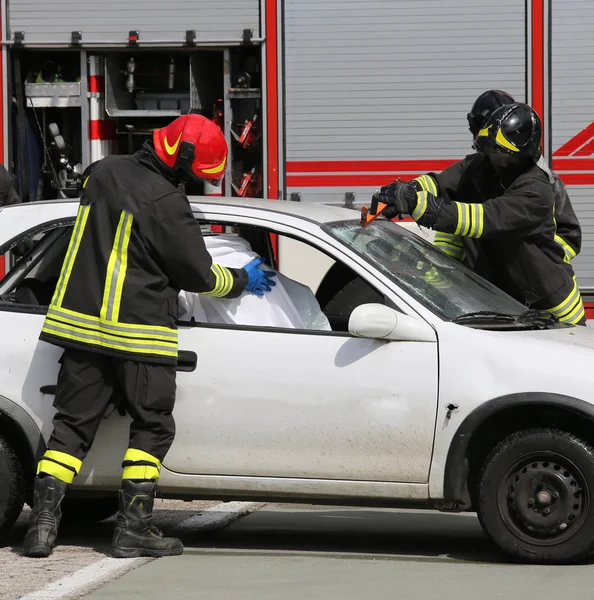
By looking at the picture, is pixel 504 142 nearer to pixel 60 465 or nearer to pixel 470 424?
pixel 470 424

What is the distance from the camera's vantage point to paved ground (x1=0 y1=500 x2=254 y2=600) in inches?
201

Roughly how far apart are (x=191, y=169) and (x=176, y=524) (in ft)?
6.03

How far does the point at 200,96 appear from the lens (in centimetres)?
1062

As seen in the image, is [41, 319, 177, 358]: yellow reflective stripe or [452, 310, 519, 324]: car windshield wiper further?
[452, 310, 519, 324]: car windshield wiper

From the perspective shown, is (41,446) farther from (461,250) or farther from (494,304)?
(461,250)

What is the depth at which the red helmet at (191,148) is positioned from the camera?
5.62 metres

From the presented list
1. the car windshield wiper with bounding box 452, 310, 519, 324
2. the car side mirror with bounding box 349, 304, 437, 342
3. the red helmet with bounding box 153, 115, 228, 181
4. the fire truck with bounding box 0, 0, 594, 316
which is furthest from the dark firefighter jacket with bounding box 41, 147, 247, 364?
the fire truck with bounding box 0, 0, 594, 316

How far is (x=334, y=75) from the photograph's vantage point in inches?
409

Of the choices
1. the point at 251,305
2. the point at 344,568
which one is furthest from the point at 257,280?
the point at 344,568

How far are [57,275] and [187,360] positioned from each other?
83 centimetres

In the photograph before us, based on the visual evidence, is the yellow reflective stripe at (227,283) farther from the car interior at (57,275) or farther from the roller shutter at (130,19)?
the roller shutter at (130,19)

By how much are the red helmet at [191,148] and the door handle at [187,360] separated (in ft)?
2.46

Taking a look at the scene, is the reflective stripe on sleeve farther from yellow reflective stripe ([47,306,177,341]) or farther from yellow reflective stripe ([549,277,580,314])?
yellow reflective stripe ([47,306,177,341])

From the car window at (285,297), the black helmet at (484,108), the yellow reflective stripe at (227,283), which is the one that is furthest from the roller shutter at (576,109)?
the yellow reflective stripe at (227,283)
